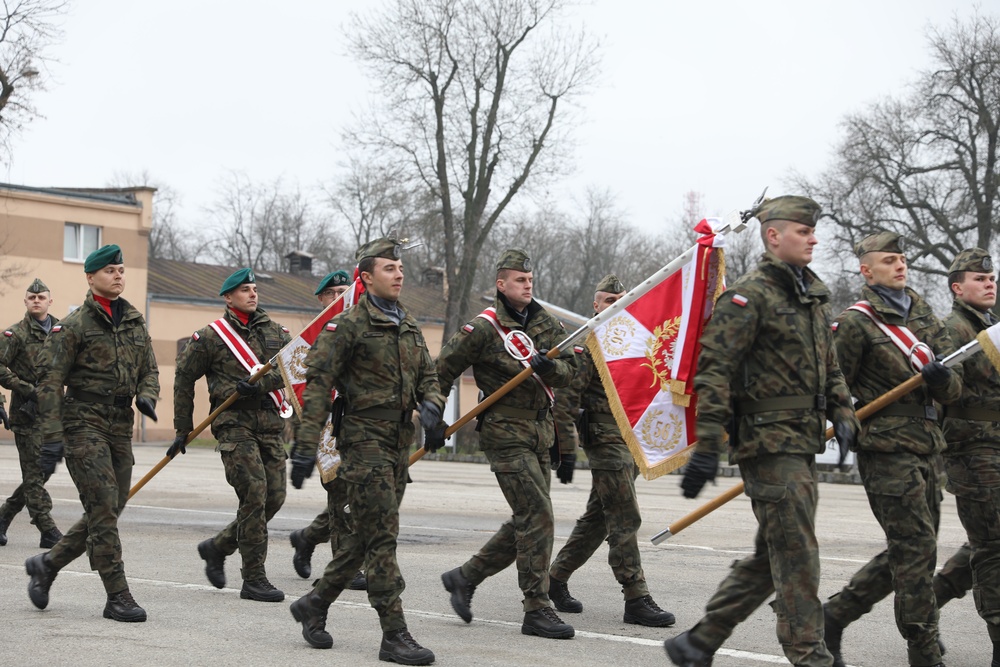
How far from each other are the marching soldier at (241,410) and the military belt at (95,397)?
3.38 feet

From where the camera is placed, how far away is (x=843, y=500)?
67.1 ft

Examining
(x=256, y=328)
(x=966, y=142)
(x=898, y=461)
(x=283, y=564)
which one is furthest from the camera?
(x=966, y=142)

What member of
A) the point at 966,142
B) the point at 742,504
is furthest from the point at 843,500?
the point at 966,142

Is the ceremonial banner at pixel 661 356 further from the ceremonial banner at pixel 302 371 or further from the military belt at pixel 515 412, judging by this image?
the ceremonial banner at pixel 302 371

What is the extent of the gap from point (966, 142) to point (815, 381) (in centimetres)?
3498

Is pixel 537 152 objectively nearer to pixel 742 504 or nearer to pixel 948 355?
pixel 742 504

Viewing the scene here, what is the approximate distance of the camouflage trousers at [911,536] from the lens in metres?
6.41

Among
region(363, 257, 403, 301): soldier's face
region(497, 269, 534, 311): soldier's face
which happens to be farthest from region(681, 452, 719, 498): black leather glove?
region(497, 269, 534, 311): soldier's face

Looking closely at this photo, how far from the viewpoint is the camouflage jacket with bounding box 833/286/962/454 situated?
663cm

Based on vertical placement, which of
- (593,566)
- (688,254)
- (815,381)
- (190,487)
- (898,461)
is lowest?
(190,487)

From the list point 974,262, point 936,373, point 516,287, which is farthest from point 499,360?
point 974,262

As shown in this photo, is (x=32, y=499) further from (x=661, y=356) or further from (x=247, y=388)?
(x=661, y=356)

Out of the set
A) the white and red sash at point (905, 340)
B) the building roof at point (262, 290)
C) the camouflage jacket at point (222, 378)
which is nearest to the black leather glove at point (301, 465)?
the camouflage jacket at point (222, 378)

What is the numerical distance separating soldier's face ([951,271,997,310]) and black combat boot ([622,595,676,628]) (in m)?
2.60
